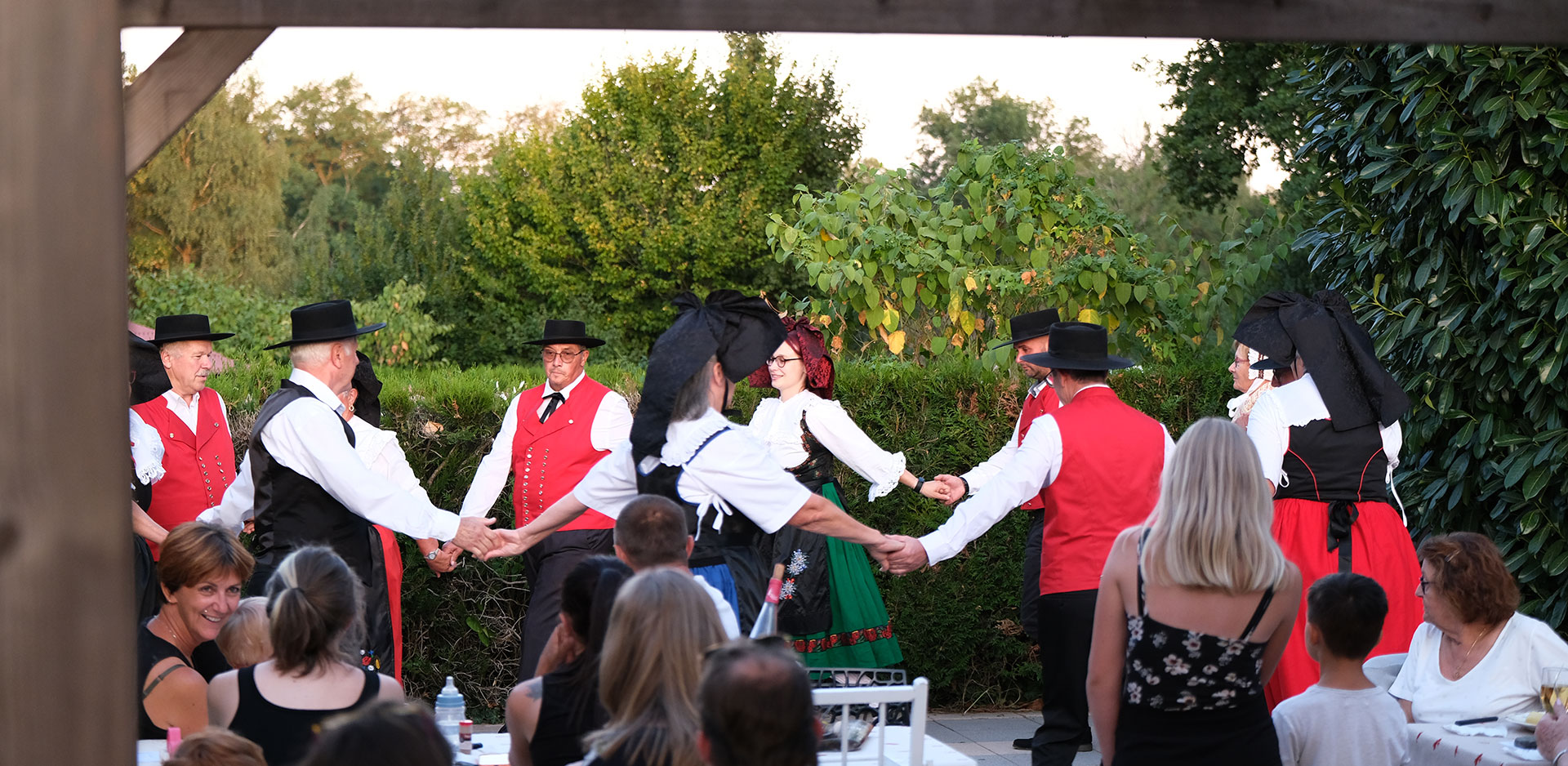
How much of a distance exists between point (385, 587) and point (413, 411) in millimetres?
1490

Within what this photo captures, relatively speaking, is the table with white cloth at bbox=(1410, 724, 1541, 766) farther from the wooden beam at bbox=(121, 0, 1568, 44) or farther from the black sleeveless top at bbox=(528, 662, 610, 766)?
the black sleeveless top at bbox=(528, 662, 610, 766)

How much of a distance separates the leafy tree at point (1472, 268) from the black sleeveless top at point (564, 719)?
12.2 ft

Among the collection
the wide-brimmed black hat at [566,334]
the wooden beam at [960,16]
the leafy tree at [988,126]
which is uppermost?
the leafy tree at [988,126]

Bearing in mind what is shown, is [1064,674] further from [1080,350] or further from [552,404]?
[552,404]

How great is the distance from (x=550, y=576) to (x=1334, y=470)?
2.74m

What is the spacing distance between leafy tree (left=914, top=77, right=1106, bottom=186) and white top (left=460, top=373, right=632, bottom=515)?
80.9 ft

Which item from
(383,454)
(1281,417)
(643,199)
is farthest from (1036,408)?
(643,199)

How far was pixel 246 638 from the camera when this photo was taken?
3391 millimetres

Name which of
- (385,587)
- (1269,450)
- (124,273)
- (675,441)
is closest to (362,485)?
(385,587)

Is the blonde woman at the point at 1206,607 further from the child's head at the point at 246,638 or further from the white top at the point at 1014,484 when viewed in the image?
the child's head at the point at 246,638

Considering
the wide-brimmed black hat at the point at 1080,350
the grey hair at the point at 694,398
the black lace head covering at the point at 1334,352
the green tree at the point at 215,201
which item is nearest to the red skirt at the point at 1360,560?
the black lace head covering at the point at 1334,352

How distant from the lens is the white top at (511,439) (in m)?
5.42

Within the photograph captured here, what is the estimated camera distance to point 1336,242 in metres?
6.07

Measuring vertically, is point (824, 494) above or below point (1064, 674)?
above
